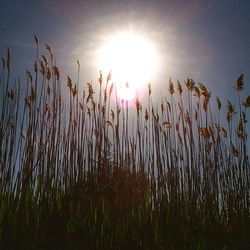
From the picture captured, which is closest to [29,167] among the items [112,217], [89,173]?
[89,173]

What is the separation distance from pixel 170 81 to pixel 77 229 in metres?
1.35

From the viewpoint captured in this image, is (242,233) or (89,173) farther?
(242,233)

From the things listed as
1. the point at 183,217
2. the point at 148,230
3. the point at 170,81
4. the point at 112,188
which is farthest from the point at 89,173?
the point at 170,81

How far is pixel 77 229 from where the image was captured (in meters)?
2.13

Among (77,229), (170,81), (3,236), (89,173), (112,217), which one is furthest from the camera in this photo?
(170,81)

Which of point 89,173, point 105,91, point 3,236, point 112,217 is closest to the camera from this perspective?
point 3,236

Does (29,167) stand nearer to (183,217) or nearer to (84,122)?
(84,122)

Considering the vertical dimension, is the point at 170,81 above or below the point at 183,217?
above

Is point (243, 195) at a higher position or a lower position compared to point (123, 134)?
lower

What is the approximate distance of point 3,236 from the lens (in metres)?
1.91

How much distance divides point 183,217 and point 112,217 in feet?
1.81

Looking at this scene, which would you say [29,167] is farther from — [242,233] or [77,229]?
[242,233]

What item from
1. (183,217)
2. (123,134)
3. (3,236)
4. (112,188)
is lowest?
(3,236)

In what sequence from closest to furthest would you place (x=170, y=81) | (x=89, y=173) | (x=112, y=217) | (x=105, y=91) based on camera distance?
(x=112, y=217) → (x=89, y=173) → (x=105, y=91) → (x=170, y=81)
